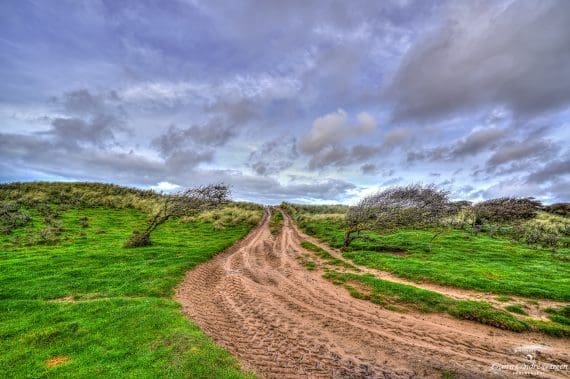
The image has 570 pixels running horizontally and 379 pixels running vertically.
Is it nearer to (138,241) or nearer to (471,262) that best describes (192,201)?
(138,241)

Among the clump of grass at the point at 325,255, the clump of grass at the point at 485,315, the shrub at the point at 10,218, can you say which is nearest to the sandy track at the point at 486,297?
the clump of grass at the point at 485,315

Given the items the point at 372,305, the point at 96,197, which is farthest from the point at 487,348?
the point at 96,197

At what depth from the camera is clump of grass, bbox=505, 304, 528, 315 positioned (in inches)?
621

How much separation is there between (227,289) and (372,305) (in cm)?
856

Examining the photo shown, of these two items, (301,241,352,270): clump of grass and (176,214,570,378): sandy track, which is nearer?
(176,214,570,378): sandy track

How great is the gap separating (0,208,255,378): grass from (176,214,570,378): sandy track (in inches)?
52.1

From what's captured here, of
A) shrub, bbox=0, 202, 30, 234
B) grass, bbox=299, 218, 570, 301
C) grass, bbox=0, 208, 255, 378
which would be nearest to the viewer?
grass, bbox=0, 208, 255, 378

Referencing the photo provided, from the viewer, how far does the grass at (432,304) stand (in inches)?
560

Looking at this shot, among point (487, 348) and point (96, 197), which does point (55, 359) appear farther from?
point (96, 197)

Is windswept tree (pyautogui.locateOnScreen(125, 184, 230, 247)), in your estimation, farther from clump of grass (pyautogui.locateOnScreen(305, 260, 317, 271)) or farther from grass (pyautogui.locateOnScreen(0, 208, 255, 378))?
clump of grass (pyautogui.locateOnScreen(305, 260, 317, 271))

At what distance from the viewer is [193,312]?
14.7 metres

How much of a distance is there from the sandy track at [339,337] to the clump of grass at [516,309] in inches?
93.0

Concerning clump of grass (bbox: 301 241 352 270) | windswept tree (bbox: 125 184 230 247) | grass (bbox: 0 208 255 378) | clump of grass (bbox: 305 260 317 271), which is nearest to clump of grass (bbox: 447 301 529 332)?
clump of grass (bbox: 301 241 352 270)

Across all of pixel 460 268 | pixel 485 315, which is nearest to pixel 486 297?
pixel 485 315
